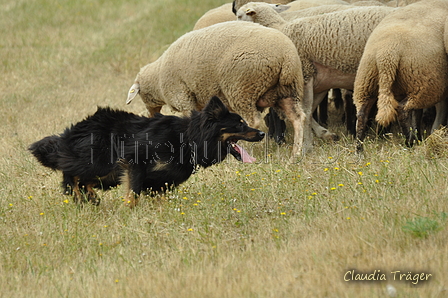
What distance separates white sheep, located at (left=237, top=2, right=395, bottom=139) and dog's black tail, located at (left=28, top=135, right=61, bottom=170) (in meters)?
3.80

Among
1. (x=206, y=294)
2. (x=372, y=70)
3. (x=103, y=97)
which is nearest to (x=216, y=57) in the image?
(x=372, y=70)

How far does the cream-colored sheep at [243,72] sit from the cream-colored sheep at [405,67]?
958 mm

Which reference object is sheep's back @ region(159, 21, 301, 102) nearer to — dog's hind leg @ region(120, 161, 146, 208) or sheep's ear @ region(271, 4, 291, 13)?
dog's hind leg @ region(120, 161, 146, 208)

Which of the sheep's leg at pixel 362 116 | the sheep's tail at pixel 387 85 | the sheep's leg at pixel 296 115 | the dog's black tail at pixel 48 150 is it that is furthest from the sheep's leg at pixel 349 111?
the dog's black tail at pixel 48 150

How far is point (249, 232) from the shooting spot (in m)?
4.57

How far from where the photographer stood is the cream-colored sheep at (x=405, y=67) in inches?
251

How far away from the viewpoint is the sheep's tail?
6391 mm

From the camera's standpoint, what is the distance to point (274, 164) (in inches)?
262

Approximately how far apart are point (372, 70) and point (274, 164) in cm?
162

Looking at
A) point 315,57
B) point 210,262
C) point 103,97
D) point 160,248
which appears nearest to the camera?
point 210,262

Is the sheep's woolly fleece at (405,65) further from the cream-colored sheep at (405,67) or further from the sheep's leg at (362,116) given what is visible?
the sheep's leg at (362,116)

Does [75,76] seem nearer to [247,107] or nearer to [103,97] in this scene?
[103,97]

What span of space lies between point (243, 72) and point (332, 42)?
1.50 m

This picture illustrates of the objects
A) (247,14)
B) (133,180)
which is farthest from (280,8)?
Result: (133,180)
